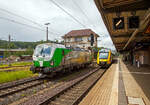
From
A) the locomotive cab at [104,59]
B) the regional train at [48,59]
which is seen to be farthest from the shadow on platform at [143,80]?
the regional train at [48,59]

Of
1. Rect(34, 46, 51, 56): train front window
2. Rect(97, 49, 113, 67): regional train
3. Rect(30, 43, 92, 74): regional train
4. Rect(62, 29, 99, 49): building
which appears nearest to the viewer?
Rect(30, 43, 92, 74): regional train

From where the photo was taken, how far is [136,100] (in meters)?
4.98

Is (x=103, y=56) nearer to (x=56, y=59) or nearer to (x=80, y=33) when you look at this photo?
(x=56, y=59)

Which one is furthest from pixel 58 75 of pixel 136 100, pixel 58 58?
pixel 136 100

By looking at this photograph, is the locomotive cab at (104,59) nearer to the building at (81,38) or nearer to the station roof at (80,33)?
the building at (81,38)

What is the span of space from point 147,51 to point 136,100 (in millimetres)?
17679

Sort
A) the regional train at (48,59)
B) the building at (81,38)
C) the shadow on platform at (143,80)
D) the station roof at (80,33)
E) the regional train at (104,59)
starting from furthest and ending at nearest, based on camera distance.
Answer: the station roof at (80,33)
the building at (81,38)
the regional train at (104,59)
the regional train at (48,59)
the shadow on platform at (143,80)

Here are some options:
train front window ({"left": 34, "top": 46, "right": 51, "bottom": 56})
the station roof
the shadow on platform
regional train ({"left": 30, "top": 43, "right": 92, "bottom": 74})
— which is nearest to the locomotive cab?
the shadow on platform

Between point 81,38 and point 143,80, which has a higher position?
point 81,38

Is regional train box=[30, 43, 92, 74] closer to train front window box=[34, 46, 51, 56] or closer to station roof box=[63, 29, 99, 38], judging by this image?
train front window box=[34, 46, 51, 56]

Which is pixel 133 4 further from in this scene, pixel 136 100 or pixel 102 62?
pixel 102 62

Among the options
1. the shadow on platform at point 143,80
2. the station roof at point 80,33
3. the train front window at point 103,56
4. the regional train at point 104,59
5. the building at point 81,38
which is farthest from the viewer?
the station roof at point 80,33

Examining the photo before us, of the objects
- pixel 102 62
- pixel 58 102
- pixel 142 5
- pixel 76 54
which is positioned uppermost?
pixel 142 5

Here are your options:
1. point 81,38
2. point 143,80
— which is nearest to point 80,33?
point 81,38
